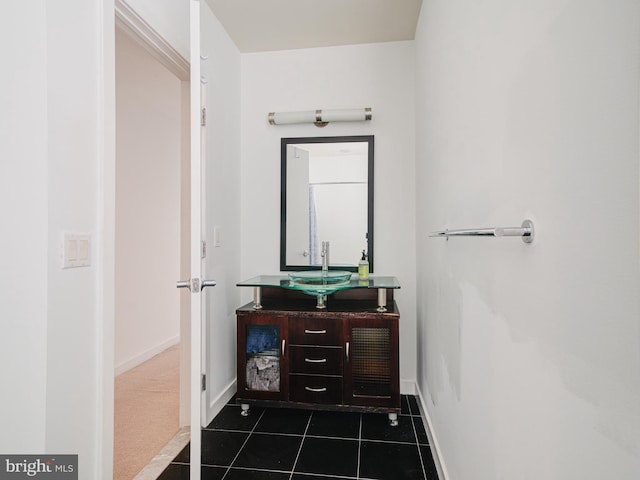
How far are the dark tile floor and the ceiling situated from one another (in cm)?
259

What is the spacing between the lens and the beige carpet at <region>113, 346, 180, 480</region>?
5.98 ft

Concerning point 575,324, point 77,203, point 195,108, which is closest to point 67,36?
point 195,108

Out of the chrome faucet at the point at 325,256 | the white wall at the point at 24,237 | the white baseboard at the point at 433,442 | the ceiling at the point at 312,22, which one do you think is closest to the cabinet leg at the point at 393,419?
the white baseboard at the point at 433,442

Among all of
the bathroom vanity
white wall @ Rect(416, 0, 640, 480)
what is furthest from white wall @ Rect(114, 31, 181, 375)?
white wall @ Rect(416, 0, 640, 480)

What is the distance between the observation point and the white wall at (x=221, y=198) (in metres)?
2.16

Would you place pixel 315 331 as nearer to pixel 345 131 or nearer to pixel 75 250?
pixel 75 250

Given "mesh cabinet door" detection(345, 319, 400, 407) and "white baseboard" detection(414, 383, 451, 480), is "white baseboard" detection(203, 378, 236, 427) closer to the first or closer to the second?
"mesh cabinet door" detection(345, 319, 400, 407)

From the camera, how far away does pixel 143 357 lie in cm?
326

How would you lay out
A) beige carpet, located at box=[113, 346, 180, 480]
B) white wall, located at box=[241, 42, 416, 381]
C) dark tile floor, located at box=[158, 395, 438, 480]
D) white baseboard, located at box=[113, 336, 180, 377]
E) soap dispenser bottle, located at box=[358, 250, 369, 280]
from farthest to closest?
white baseboard, located at box=[113, 336, 180, 377]
white wall, located at box=[241, 42, 416, 381]
soap dispenser bottle, located at box=[358, 250, 369, 280]
beige carpet, located at box=[113, 346, 180, 480]
dark tile floor, located at box=[158, 395, 438, 480]

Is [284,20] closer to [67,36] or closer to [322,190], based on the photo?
[322,190]

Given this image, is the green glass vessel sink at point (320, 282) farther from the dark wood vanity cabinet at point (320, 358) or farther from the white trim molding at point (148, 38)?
the white trim molding at point (148, 38)

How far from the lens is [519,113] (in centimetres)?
78

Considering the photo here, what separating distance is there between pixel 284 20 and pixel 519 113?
2039mm

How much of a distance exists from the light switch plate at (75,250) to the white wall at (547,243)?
1.38 meters
